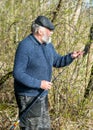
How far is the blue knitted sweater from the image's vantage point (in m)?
4.63

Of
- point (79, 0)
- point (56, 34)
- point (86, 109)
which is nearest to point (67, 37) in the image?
point (56, 34)

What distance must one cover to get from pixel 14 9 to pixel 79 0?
4.36ft

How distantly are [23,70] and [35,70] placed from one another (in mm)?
192

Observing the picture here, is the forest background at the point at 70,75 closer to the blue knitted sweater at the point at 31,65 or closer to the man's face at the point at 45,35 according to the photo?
the blue knitted sweater at the point at 31,65

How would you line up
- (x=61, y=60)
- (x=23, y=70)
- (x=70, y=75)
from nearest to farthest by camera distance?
1. (x=23, y=70)
2. (x=61, y=60)
3. (x=70, y=75)

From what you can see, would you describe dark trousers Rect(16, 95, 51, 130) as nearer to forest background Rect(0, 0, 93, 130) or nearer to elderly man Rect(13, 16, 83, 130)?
elderly man Rect(13, 16, 83, 130)

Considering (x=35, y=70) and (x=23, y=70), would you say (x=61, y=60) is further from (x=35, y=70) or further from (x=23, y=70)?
(x=23, y=70)

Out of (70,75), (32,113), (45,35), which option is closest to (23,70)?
(45,35)

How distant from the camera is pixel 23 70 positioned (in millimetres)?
4637

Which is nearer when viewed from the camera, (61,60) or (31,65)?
(31,65)

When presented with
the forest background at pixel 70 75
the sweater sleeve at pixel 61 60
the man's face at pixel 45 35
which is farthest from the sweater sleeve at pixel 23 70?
the forest background at pixel 70 75

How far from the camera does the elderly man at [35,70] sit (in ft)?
15.3

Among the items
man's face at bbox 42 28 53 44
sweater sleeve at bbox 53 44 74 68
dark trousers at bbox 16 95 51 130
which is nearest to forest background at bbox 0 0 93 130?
sweater sleeve at bbox 53 44 74 68

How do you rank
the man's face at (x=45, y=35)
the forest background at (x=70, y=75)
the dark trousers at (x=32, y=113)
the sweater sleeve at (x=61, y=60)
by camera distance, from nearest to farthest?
the man's face at (x=45, y=35)
the dark trousers at (x=32, y=113)
the sweater sleeve at (x=61, y=60)
the forest background at (x=70, y=75)
